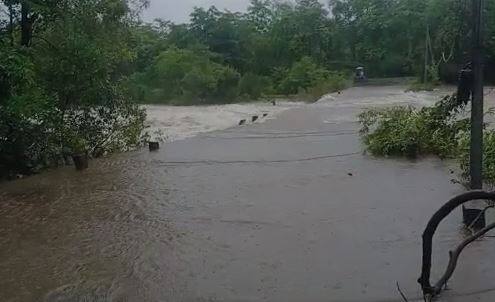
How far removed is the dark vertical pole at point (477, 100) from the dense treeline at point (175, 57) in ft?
3.65

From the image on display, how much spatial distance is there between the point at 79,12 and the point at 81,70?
49.6 inches

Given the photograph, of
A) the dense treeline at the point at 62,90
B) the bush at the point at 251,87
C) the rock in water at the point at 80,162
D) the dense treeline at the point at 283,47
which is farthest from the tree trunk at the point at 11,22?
the bush at the point at 251,87

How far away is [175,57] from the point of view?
46.8 meters

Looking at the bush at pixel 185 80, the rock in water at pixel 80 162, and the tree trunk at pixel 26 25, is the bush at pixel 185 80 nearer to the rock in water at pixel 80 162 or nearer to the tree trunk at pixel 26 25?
the tree trunk at pixel 26 25

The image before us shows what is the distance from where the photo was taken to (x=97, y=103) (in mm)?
12406

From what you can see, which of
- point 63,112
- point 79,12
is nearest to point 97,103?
point 63,112

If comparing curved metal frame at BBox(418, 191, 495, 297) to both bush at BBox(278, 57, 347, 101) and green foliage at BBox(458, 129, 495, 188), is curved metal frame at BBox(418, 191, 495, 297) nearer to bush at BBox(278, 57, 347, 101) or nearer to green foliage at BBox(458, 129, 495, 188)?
green foliage at BBox(458, 129, 495, 188)

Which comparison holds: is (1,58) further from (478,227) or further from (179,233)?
(478,227)

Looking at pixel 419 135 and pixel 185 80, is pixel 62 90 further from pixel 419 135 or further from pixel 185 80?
pixel 185 80

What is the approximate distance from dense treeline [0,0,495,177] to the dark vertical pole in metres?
1.11

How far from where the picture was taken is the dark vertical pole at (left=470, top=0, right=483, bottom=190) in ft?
18.4

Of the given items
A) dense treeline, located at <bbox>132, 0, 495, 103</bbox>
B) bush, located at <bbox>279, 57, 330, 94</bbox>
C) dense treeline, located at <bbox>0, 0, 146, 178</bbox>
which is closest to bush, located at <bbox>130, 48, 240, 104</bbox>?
dense treeline, located at <bbox>132, 0, 495, 103</bbox>

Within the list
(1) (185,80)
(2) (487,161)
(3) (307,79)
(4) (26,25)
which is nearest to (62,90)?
(4) (26,25)

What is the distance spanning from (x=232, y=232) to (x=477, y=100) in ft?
9.70
